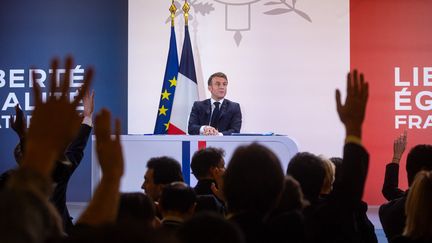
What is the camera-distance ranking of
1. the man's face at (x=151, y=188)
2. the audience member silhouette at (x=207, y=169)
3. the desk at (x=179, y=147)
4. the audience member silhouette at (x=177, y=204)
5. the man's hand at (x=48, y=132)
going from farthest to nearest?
1. the desk at (x=179, y=147)
2. the audience member silhouette at (x=207, y=169)
3. the man's face at (x=151, y=188)
4. the audience member silhouette at (x=177, y=204)
5. the man's hand at (x=48, y=132)

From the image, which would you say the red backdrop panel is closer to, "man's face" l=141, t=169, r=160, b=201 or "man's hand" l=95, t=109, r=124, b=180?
"man's face" l=141, t=169, r=160, b=201

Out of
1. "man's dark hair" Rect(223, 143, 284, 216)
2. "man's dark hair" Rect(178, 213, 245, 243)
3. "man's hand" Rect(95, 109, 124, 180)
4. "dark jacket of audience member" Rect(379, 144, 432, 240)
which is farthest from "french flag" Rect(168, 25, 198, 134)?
"man's dark hair" Rect(178, 213, 245, 243)

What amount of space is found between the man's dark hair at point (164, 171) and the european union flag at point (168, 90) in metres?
3.50

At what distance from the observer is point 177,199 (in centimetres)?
206

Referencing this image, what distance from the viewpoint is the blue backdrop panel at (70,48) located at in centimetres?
755

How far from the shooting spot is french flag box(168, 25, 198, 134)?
632 cm

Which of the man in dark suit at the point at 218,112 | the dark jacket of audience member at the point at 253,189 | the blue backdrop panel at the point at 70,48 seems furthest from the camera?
the blue backdrop panel at the point at 70,48

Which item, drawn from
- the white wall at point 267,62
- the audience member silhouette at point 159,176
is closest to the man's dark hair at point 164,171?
Answer: the audience member silhouette at point 159,176

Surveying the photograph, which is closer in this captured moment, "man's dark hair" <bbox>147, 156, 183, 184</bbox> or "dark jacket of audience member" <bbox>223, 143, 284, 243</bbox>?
"dark jacket of audience member" <bbox>223, 143, 284, 243</bbox>

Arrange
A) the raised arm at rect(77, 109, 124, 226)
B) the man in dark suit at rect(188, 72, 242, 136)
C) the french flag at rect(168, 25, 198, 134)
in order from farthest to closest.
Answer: the french flag at rect(168, 25, 198, 134) → the man in dark suit at rect(188, 72, 242, 136) → the raised arm at rect(77, 109, 124, 226)

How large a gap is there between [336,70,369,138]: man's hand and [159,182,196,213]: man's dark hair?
26.3 inches

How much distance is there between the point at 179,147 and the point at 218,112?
47.8 inches

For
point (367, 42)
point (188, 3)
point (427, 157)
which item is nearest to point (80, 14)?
point (188, 3)

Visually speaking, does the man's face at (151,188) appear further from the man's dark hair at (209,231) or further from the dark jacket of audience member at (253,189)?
the man's dark hair at (209,231)
